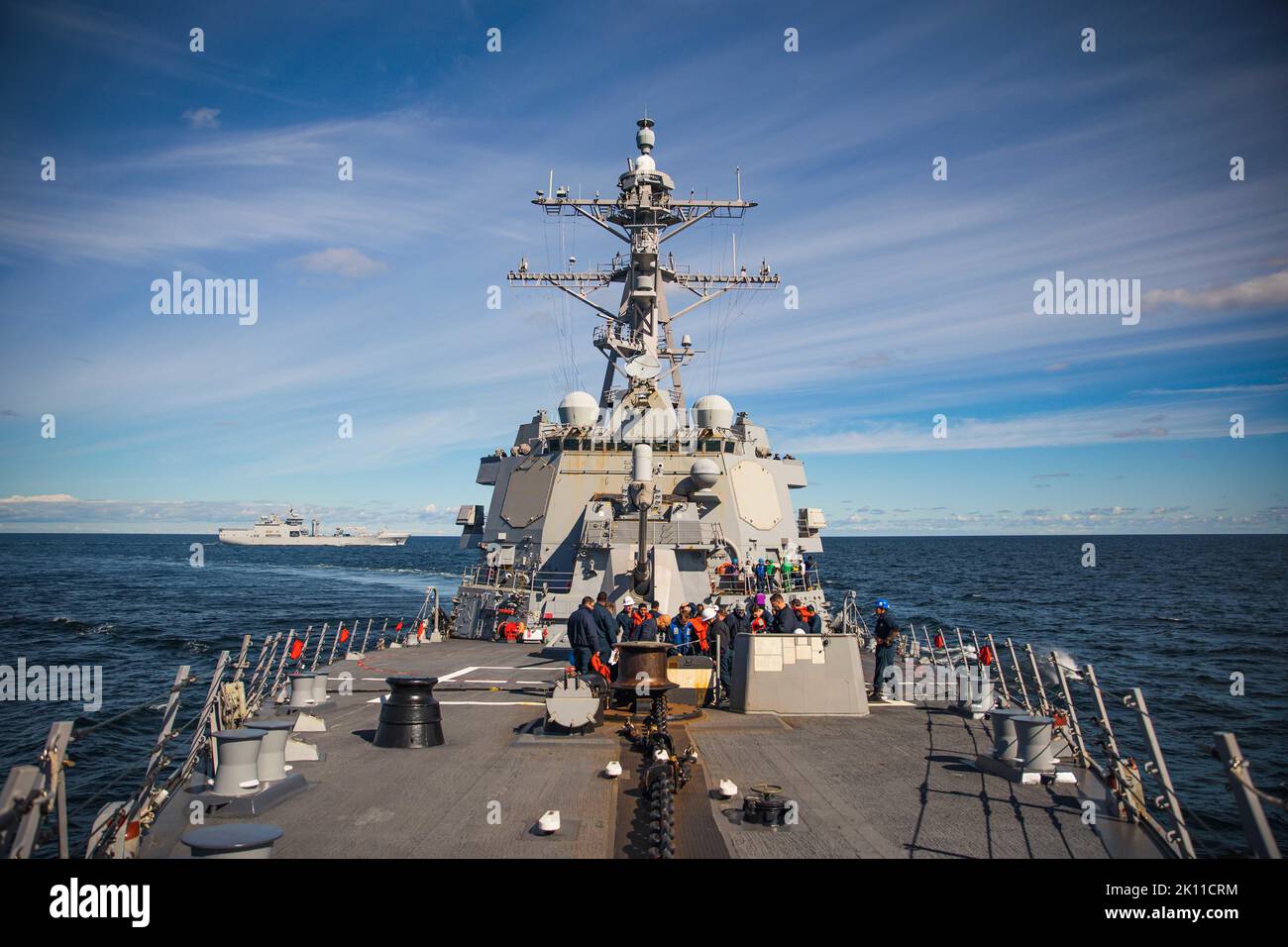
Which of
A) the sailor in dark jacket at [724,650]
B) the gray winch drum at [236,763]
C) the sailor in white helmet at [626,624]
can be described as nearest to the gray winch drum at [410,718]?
the gray winch drum at [236,763]

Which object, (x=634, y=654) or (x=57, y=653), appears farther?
(x=57, y=653)

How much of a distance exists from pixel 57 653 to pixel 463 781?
85.1ft

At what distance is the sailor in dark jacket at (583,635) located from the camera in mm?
11375

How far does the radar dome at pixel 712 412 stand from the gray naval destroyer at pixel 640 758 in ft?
10.8

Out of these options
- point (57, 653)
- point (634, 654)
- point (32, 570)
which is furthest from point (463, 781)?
point (32, 570)

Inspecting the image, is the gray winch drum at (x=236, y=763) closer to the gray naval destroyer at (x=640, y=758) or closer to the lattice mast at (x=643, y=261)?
the gray naval destroyer at (x=640, y=758)

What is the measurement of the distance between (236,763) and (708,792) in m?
3.57

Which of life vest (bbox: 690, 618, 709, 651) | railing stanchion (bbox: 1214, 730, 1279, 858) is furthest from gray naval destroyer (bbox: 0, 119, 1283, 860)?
life vest (bbox: 690, 618, 709, 651)

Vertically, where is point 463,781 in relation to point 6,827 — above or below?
below

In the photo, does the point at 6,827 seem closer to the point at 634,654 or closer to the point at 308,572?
the point at 634,654

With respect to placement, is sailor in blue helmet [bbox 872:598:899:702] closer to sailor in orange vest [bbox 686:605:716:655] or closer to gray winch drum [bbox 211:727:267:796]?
sailor in orange vest [bbox 686:605:716:655]

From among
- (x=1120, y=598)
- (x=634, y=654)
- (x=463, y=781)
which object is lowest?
(x=1120, y=598)

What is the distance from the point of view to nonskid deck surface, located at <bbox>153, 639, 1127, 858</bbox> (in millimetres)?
5832

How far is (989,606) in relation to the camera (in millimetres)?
45312
